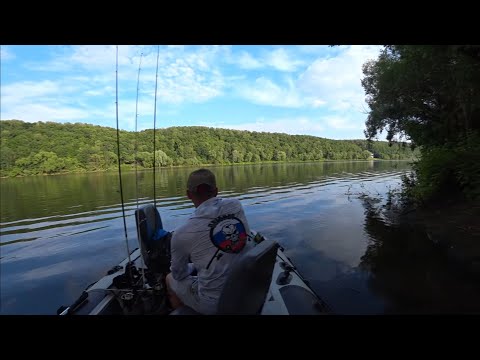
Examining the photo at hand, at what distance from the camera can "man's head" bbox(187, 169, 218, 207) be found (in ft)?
7.32

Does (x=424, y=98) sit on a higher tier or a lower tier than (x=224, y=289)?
higher

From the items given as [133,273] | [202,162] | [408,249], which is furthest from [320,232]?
[202,162]

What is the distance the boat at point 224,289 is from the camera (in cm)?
188

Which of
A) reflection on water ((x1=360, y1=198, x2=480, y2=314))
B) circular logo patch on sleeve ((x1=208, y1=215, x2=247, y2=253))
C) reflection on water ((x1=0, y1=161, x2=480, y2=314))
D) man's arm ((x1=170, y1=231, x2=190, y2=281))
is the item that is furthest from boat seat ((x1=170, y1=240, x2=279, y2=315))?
reflection on water ((x1=360, y1=198, x2=480, y2=314))

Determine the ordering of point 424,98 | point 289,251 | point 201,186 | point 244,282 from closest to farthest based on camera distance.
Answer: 1. point 244,282
2. point 201,186
3. point 289,251
4. point 424,98

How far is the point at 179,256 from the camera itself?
2268 mm

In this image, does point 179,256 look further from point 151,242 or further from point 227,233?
point 151,242

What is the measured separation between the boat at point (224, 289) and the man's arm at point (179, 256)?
0.30 meters

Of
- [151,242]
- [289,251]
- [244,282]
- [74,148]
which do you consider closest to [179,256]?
A: [244,282]

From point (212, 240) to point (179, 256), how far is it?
1.22 feet

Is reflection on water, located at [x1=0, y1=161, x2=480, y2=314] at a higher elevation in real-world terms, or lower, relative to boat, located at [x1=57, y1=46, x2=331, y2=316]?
lower

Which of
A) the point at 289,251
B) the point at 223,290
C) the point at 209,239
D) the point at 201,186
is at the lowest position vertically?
the point at 289,251

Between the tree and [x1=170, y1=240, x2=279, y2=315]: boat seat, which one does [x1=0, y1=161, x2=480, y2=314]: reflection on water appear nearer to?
[x1=170, y1=240, x2=279, y2=315]: boat seat
